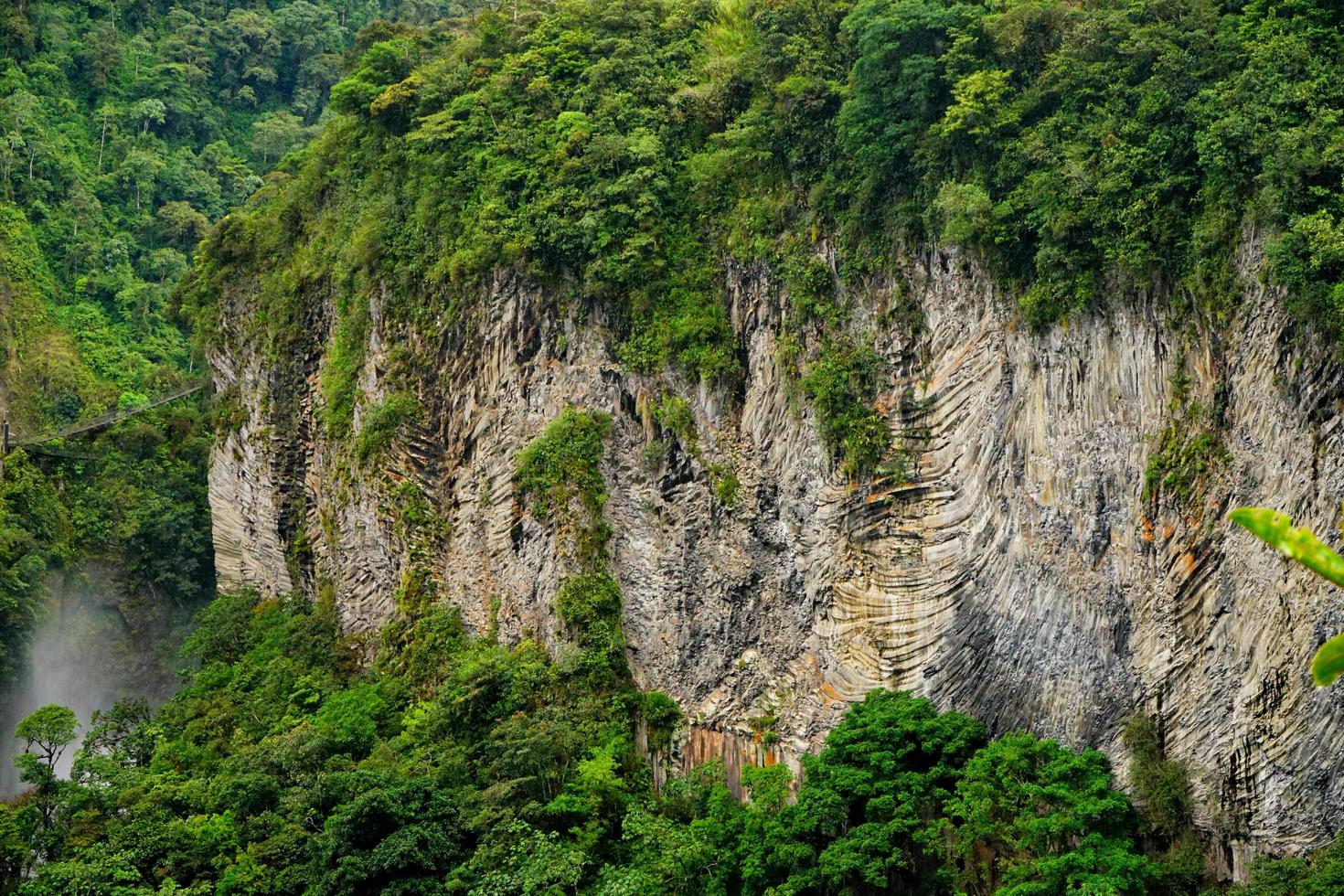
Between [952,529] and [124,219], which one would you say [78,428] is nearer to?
[124,219]

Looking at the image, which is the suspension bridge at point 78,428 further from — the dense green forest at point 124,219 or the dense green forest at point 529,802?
the dense green forest at point 529,802

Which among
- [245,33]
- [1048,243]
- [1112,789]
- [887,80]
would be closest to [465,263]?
[887,80]

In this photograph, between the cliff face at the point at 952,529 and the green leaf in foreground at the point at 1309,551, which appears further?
the cliff face at the point at 952,529

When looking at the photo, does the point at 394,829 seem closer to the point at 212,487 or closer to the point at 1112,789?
the point at 1112,789

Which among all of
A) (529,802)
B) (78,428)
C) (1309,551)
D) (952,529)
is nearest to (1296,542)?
(1309,551)

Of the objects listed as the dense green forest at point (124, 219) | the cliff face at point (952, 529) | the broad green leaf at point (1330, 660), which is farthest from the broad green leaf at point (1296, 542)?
the dense green forest at point (124, 219)
